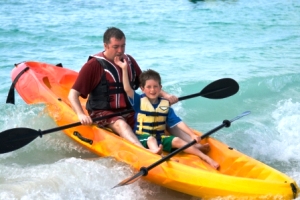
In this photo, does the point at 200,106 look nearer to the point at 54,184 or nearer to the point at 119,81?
the point at 119,81

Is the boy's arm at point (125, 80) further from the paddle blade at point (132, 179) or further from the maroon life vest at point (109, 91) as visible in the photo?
the paddle blade at point (132, 179)

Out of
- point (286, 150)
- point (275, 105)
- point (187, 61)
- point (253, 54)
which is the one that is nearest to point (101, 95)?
point (286, 150)

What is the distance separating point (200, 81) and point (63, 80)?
2.67m

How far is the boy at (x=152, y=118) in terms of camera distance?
405 centimetres

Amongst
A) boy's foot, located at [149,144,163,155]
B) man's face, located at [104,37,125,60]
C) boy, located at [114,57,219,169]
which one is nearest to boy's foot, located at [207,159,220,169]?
boy, located at [114,57,219,169]

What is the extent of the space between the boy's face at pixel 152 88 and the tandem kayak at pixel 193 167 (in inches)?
17.0

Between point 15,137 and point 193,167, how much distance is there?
1.51 metres

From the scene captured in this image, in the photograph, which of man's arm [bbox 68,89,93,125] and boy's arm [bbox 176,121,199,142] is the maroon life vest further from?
boy's arm [bbox 176,121,199,142]

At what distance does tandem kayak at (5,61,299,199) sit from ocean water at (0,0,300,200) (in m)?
0.15

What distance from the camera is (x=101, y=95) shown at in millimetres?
4355

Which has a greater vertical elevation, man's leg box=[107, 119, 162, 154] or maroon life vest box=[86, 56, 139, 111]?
maroon life vest box=[86, 56, 139, 111]

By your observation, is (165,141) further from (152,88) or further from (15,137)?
(15,137)

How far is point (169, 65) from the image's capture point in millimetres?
8594

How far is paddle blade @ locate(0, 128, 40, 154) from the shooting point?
408 centimetres
